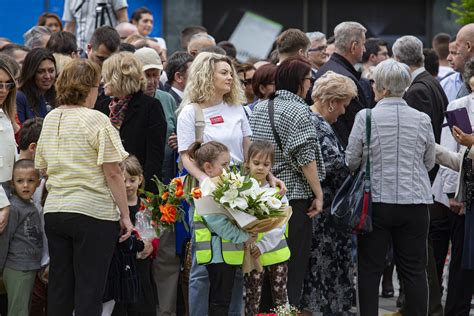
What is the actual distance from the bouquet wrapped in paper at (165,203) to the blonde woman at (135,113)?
0.51 meters

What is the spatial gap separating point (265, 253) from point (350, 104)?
6.30 feet

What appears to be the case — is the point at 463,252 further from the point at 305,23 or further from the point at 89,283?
the point at 305,23

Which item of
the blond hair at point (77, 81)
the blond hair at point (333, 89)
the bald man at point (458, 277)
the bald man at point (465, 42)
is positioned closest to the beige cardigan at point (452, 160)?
the bald man at point (458, 277)

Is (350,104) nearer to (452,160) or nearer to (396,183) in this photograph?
(452,160)

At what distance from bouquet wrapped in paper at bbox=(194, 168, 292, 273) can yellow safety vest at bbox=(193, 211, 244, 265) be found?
0.15 m

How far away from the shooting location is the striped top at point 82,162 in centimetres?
739

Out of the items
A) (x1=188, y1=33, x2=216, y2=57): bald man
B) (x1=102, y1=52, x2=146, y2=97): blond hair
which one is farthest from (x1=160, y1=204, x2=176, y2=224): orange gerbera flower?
(x1=188, y1=33, x2=216, y2=57): bald man

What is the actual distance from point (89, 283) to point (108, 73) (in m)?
2.09

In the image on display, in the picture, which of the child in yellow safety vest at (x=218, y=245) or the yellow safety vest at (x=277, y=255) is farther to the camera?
the yellow safety vest at (x=277, y=255)

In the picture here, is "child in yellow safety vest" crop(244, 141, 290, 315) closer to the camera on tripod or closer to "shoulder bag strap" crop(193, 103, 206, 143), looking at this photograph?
"shoulder bag strap" crop(193, 103, 206, 143)

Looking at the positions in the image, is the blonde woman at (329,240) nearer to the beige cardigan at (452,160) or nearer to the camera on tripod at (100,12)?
the beige cardigan at (452,160)

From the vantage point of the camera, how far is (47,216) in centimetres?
748

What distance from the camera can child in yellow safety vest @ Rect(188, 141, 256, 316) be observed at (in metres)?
7.90

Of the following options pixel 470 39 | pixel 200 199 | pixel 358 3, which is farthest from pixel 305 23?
pixel 200 199
